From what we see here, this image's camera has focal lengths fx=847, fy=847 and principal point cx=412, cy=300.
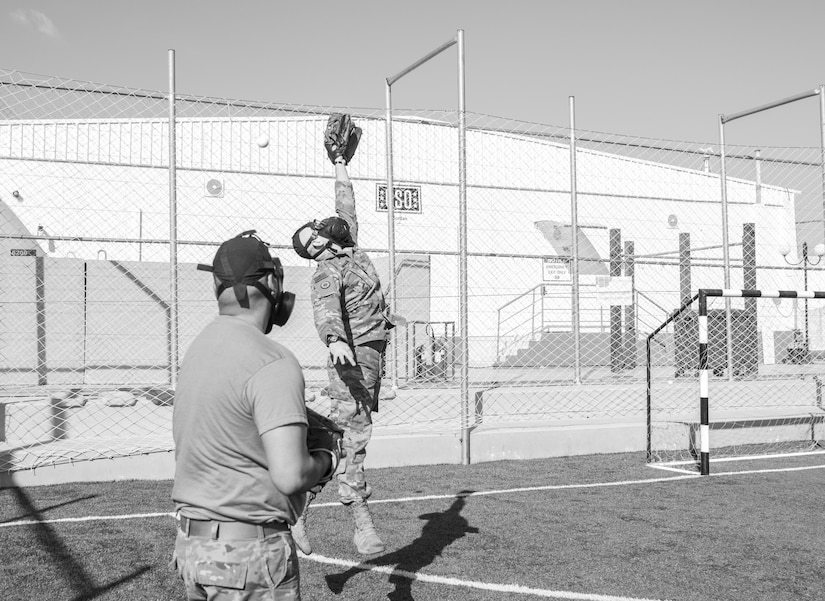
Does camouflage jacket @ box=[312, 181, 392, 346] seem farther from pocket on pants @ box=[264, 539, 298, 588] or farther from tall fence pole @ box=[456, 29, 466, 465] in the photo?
tall fence pole @ box=[456, 29, 466, 465]

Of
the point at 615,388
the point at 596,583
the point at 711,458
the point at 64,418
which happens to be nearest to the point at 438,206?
the point at 615,388

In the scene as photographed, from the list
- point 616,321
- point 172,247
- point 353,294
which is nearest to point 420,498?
point 353,294

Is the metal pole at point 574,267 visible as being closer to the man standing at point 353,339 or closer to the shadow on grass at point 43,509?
the man standing at point 353,339

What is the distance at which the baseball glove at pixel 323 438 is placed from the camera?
7.47 feet

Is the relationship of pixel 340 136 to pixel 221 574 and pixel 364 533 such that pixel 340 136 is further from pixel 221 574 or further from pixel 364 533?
pixel 221 574

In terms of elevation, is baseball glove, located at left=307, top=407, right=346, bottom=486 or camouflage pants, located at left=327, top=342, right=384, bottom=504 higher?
baseball glove, located at left=307, top=407, right=346, bottom=486

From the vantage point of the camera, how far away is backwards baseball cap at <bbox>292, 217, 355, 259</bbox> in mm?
5121

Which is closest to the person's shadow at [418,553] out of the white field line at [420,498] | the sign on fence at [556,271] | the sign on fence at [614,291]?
the white field line at [420,498]

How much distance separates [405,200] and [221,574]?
8.68m

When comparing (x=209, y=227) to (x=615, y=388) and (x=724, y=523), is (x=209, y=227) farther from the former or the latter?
(x=724, y=523)

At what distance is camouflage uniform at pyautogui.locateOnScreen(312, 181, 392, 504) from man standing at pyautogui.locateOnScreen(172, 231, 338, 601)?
2.64m

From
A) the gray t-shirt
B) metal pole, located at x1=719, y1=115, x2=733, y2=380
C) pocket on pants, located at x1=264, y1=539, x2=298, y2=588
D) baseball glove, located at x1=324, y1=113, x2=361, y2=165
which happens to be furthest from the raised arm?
metal pole, located at x1=719, y1=115, x2=733, y2=380

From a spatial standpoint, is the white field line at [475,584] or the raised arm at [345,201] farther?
the raised arm at [345,201]

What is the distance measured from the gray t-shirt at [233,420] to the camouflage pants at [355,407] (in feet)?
8.92
